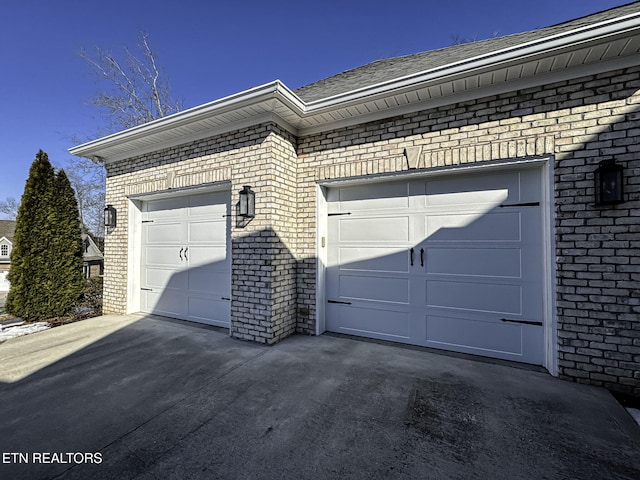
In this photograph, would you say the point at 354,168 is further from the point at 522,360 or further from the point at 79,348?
the point at 79,348

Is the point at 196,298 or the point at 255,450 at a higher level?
the point at 196,298

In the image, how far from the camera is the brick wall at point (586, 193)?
2.43m

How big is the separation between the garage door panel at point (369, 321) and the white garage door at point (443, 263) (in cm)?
1

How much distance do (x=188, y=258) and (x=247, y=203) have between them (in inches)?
68.1

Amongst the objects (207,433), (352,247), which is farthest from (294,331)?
(207,433)

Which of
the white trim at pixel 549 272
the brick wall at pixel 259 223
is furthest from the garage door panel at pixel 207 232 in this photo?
the white trim at pixel 549 272

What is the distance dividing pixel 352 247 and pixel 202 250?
235cm

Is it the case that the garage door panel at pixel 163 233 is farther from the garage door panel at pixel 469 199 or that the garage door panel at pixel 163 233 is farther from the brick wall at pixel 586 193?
the brick wall at pixel 586 193

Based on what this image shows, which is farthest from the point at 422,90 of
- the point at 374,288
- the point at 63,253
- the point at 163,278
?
the point at 63,253

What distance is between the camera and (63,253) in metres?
5.19

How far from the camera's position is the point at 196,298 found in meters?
4.46

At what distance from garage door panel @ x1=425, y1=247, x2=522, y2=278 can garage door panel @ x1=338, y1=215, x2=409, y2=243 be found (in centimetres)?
40

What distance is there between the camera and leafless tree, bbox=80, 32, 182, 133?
30.3 ft

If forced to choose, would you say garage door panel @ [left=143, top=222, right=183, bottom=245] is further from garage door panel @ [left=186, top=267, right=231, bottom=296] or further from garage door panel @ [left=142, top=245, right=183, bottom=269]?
garage door panel @ [left=186, top=267, right=231, bottom=296]
